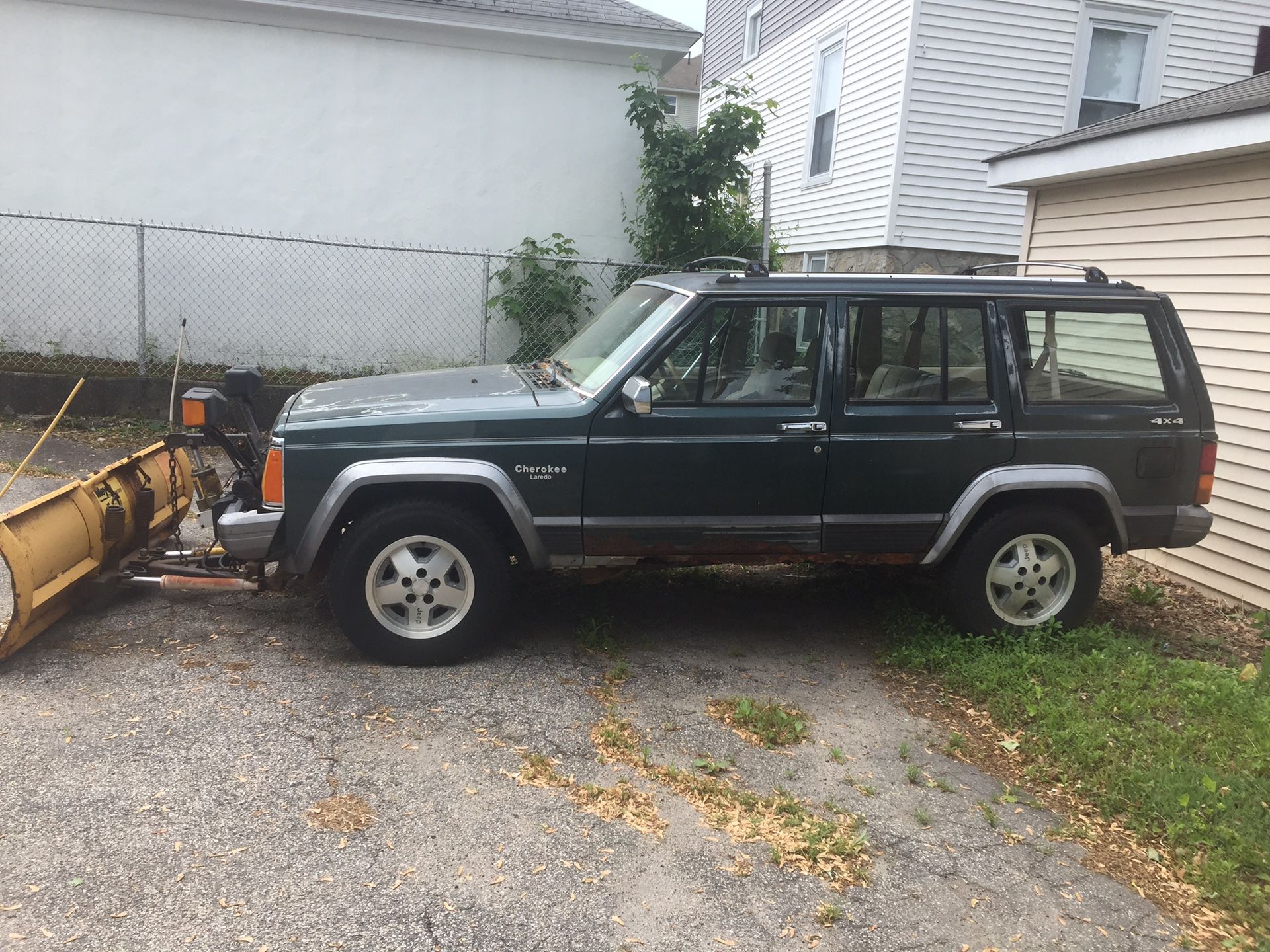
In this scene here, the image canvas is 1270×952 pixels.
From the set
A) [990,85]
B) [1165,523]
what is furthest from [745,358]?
[990,85]

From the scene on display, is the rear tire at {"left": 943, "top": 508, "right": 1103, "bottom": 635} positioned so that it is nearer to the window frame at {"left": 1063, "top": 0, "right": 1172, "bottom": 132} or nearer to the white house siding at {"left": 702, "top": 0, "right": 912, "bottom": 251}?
the white house siding at {"left": 702, "top": 0, "right": 912, "bottom": 251}

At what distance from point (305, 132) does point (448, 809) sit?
8.61 meters

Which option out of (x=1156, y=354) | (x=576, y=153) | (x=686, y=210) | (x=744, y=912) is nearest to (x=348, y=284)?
(x=576, y=153)

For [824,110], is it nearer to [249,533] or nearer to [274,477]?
[274,477]

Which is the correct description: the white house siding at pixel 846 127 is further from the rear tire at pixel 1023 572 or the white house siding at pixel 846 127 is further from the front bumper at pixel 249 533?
the front bumper at pixel 249 533

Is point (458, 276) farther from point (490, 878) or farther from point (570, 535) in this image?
point (490, 878)

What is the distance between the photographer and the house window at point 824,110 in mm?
14352

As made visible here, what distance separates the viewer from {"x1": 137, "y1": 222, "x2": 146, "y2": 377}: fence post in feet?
30.3

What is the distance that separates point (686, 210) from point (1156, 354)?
19.5 ft

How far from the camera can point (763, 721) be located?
4.42 metres

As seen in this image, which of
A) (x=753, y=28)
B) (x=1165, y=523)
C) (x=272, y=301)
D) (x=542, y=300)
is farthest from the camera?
(x=753, y=28)

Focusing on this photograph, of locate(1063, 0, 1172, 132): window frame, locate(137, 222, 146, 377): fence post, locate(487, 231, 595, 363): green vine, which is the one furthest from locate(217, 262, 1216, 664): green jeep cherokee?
locate(1063, 0, 1172, 132): window frame

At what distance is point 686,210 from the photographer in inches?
404

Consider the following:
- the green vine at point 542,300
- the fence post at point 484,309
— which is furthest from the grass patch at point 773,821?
the fence post at point 484,309
